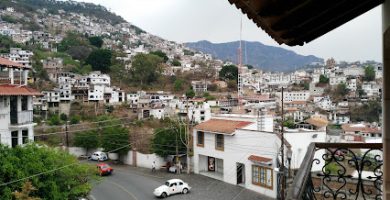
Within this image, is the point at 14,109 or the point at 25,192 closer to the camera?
the point at 25,192

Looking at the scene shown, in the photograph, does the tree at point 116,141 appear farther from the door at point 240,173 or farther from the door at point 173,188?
the door at point 240,173

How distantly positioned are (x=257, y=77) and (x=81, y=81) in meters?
63.4

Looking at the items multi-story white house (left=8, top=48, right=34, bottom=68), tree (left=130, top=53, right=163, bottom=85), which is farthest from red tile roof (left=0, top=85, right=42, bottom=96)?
multi-story white house (left=8, top=48, right=34, bottom=68)

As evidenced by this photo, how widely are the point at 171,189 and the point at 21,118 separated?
284 inches

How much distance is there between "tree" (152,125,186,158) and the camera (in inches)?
866

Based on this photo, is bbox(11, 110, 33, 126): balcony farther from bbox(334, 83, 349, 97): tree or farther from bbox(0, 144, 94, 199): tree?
bbox(334, 83, 349, 97): tree

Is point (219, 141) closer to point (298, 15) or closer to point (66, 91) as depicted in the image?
point (298, 15)

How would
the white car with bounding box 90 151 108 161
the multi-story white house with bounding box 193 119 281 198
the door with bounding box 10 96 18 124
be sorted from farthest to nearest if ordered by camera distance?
the white car with bounding box 90 151 108 161 → the multi-story white house with bounding box 193 119 281 198 → the door with bounding box 10 96 18 124

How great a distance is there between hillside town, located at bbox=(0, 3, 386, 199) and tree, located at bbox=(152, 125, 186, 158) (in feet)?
0.20

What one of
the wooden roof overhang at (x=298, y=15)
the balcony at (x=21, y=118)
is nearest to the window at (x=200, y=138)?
the balcony at (x=21, y=118)

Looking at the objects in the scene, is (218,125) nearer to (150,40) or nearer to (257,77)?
(257,77)

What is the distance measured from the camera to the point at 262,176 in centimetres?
1638

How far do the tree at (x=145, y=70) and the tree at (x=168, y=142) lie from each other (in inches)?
1478

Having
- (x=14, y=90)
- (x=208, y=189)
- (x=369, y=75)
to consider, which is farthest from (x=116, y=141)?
(x=369, y=75)
